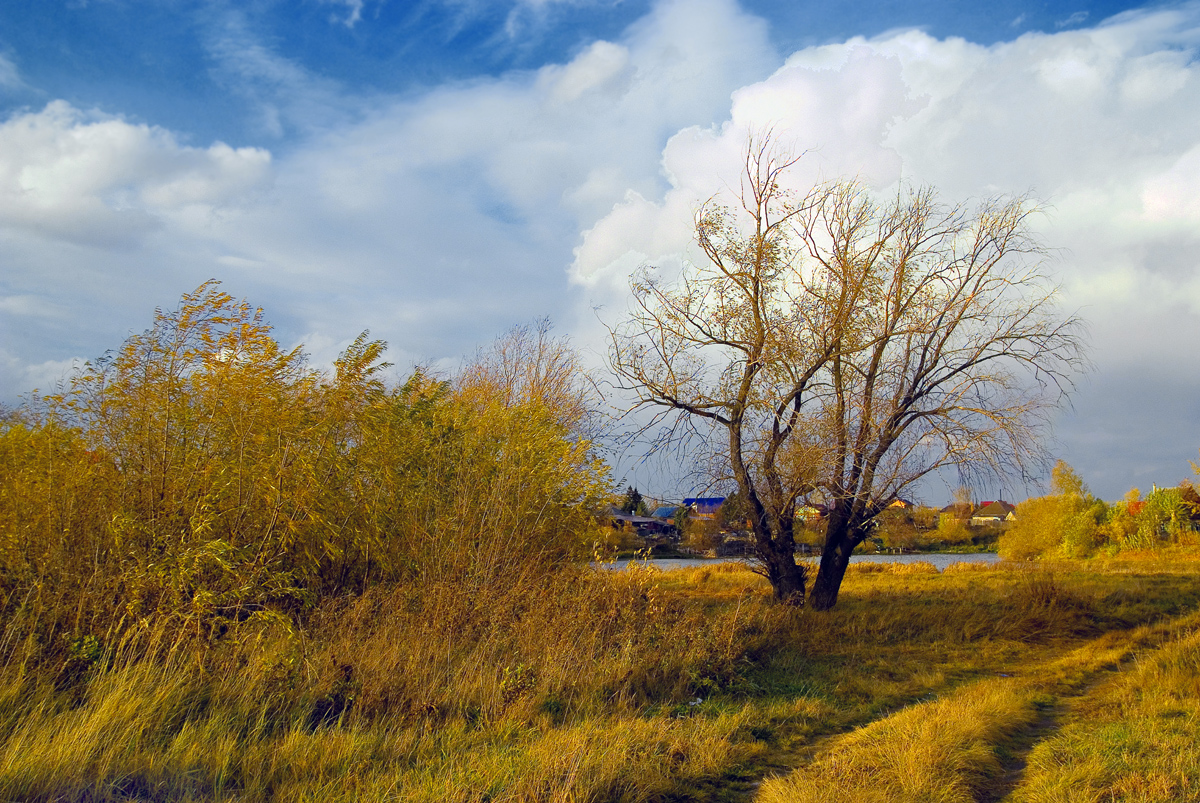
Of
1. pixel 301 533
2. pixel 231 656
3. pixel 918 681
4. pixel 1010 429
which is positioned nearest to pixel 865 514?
pixel 1010 429

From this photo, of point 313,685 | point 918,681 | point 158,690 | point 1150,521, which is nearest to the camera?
point 158,690

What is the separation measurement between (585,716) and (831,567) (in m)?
8.84

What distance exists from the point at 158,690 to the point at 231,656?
1037 millimetres

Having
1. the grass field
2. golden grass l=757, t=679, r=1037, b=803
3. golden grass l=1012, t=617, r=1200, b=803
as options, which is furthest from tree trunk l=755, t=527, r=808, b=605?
golden grass l=757, t=679, r=1037, b=803

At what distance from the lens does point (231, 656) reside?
643 centimetres

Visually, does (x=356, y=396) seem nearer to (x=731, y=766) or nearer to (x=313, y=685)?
(x=313, y=685)

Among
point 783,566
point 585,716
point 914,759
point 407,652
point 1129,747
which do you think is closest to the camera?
point 914,759

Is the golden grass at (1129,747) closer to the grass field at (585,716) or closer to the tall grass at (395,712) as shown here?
the grass field at (585,716)

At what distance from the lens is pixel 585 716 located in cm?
661

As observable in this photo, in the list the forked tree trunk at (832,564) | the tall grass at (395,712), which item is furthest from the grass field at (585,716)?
the forked tree trunk at (832,564)

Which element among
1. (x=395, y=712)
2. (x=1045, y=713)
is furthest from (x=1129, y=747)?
(x=395, y=712)

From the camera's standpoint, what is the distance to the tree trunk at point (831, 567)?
552 inches

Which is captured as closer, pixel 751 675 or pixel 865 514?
pixel 751 675

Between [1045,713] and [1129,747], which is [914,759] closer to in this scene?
[1129,747]
